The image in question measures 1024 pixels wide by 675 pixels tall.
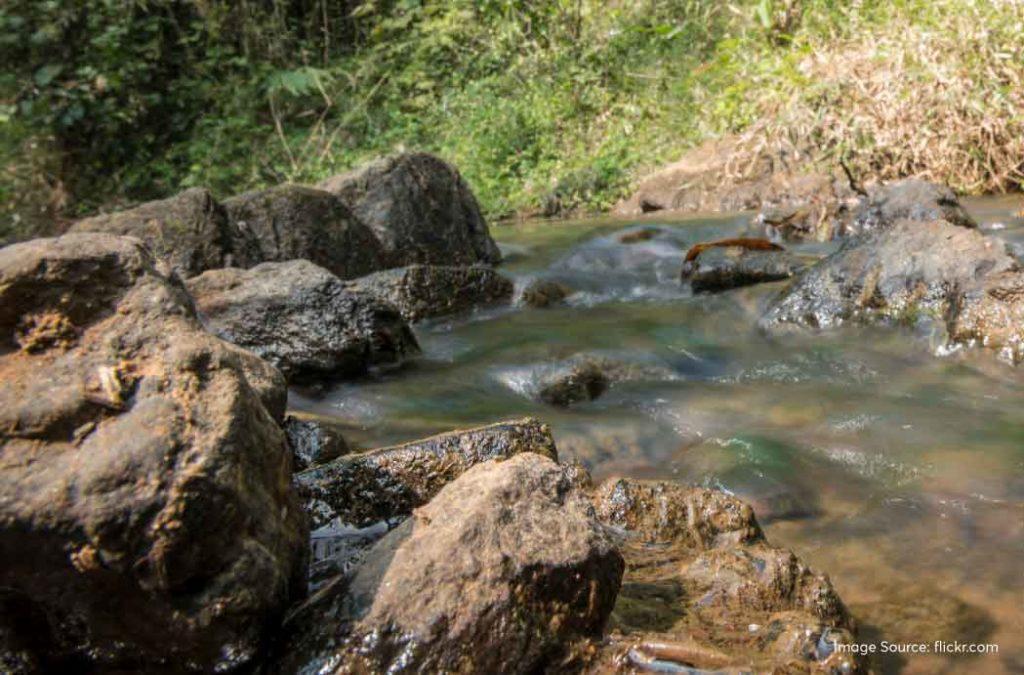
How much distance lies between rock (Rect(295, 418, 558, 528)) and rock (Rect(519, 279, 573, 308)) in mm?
3672

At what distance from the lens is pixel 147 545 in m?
1.70

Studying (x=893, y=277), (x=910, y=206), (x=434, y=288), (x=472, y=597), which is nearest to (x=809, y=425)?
(x=893, y=277)

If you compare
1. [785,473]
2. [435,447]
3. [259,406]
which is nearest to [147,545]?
[259,406]

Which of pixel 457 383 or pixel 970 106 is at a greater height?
pixel 970 106

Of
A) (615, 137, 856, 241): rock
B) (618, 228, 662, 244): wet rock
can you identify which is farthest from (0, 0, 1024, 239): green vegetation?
(618, 228, 662, 244): wet rock

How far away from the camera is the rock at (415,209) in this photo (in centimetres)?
728

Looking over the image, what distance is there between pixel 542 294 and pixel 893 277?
2279mm

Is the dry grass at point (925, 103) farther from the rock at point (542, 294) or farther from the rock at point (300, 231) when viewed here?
the rock at point (300, 231)

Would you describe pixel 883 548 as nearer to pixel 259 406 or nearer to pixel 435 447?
pixel 435 447

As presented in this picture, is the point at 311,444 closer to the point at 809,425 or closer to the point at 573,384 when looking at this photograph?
the point at 573,384

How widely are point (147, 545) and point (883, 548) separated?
2038mm

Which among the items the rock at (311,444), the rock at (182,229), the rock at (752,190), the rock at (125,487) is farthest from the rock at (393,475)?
the rock at (752,190)

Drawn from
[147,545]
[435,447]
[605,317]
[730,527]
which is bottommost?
[605,317]

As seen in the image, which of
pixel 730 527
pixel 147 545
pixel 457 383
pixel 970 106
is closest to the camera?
pixel 147 545
